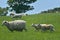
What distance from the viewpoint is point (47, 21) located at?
1495 inches

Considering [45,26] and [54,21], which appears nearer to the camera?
[45,26]

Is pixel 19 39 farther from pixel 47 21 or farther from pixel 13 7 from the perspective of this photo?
pixel 13 7

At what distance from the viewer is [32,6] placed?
81.4 metres

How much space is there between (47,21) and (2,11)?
168 feet

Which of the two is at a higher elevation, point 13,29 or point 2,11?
point 13,29

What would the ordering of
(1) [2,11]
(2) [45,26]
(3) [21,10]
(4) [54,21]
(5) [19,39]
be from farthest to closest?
(1) [2,11]
(3) [21,10]
(4) [54,21]
(2) [45,26]
(5) [19,39]

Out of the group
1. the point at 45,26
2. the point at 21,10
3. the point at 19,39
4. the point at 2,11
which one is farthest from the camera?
the point at 2,11

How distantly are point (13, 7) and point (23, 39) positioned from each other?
5850cm

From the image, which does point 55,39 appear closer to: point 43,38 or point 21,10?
point 43,38

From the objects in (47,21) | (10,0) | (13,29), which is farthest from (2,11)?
(13,29)

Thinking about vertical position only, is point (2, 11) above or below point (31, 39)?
below

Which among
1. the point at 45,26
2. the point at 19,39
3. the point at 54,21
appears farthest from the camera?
the point at 54,21

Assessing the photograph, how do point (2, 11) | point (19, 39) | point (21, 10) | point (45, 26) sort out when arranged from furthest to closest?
point (2, 11)
point (21, 10)
point (45, 26)
point (19, 39)

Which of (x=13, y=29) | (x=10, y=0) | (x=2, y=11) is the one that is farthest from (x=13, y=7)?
(x=13, y=29)
